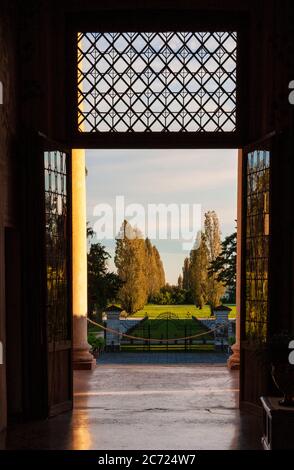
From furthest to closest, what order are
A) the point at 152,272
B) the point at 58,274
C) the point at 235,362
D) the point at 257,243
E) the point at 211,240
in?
the point at 152,272 → the point at 211,240 → the point at 235,362 → the point at 58,274 → the point at 257,243

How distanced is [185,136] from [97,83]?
4.21 feet

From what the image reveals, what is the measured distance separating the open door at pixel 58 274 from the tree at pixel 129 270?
64.7ft

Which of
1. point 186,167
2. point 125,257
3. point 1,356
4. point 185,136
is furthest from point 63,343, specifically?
point 186,167

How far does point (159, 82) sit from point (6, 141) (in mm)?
2213

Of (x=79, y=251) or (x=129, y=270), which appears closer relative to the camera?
(x=79, y=251)

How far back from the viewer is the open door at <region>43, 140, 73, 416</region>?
750 cm

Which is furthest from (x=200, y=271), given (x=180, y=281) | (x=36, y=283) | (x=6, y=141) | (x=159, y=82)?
(x=6, y=141)

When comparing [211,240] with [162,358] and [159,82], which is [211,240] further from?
[159,82]

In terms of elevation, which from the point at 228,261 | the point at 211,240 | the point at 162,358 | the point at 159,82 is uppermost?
the point at 159,82

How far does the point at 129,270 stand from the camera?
28703mm

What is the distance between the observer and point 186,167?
30.0m

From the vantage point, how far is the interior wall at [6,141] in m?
6.86

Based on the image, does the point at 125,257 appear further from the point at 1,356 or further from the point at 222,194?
the point at 1,356

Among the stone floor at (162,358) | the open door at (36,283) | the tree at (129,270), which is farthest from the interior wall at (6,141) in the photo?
the tree at (129,270)
